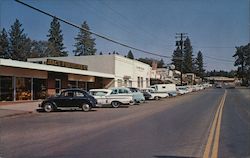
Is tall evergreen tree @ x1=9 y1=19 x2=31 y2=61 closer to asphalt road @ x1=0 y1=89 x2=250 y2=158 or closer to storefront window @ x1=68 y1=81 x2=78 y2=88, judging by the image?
storefront window @ x1=68 y1=81 x2=78 y2=88

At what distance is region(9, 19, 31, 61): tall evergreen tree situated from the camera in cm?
9656

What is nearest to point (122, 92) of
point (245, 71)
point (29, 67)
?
point (29, 67)

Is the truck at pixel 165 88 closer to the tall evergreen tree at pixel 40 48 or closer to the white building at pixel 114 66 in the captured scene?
the white building at pixel 114 66

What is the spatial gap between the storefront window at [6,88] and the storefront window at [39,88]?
3.99m

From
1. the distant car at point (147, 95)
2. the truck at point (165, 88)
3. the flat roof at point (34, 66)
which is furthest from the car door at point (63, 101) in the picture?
the truck at point (165, 88)

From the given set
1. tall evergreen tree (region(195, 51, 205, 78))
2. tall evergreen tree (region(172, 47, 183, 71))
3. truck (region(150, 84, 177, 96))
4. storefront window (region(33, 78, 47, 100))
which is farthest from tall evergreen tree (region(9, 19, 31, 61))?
tall evergreen tree (region(195, 51, 205, 78))

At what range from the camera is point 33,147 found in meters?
10.6

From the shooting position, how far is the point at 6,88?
103 feet

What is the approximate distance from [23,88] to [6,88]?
7.97 ft

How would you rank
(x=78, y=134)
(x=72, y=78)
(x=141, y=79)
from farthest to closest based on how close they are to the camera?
(x=141, y=79)
(x=72, y=78)
(x=78, y=134)

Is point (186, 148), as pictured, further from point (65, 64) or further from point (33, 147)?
point (65, 64)

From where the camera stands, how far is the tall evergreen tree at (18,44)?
96562 mm

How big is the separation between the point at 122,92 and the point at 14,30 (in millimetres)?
72456

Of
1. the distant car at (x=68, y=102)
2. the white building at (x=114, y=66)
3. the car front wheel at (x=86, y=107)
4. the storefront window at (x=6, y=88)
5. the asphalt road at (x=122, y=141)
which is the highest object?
the white building at (x=114, y=66)
